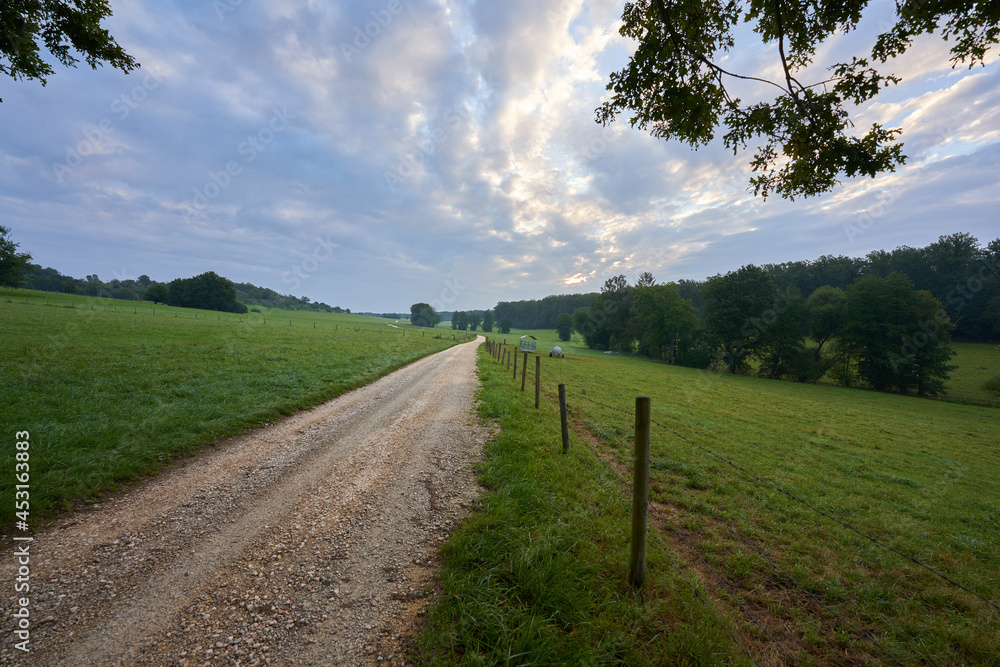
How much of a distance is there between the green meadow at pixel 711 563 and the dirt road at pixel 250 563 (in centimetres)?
62

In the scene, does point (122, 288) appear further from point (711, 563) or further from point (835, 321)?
point (835, 321)

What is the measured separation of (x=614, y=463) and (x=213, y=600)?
26.0 ft

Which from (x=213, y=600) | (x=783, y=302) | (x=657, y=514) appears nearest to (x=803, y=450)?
(x=657, y=514)

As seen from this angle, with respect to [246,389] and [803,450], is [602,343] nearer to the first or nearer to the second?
[803,450]

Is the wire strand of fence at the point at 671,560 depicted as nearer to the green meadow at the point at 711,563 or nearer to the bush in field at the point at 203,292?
the green meadow at the point at 711,563

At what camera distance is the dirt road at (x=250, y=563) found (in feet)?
9.22

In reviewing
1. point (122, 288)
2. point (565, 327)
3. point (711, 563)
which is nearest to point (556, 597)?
point (711, 563)

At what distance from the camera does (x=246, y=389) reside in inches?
436

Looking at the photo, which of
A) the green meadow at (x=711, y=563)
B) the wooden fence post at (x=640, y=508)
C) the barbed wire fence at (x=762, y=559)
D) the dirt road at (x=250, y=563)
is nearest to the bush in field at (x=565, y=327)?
the green meadow at (x=711, y=563)

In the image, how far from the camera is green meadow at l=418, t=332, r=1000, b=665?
3236mm

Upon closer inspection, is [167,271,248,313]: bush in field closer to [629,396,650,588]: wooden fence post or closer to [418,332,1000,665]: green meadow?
[418,332,1000,665]: green meadow

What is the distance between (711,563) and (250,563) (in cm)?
623

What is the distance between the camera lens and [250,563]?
3.77 metres

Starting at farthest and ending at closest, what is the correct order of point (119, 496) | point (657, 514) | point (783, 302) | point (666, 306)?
point (666, 306) < point (783, 302) < point (657, 514) < point (119, 496)
